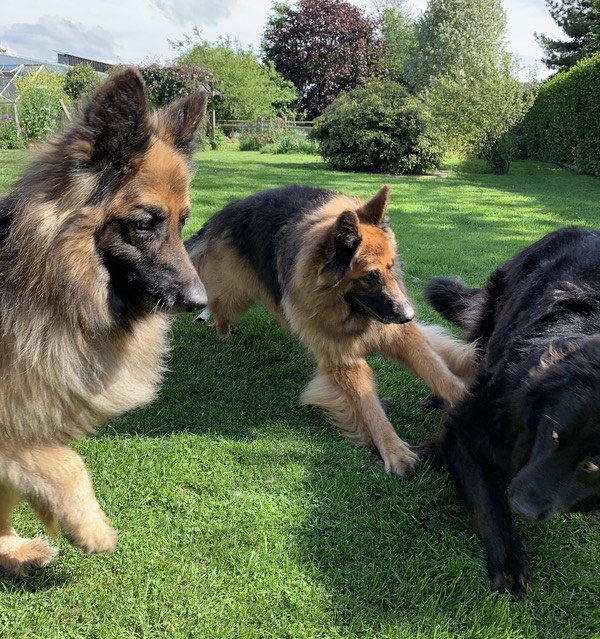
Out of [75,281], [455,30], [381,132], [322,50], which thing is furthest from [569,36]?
[75,281]

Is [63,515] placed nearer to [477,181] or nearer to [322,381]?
[322,381]

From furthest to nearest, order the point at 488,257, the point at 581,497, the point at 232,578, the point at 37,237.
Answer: the point at 488,257 < the point at 232,578 < the point at 581,497 < the point at 37,237

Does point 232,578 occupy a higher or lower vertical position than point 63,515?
lower

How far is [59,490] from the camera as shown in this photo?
6.70 feet

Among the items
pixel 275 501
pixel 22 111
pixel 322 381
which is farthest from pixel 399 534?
pixel 22 111

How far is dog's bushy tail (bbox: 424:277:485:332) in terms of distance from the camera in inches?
175

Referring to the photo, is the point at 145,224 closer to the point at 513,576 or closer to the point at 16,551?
the point at 16,551

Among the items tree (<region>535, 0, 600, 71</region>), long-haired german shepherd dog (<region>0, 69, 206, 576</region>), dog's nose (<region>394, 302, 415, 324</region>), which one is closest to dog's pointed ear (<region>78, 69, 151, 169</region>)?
long-haired german shepherd dog (<region>0, 69, 206, 576</region>)

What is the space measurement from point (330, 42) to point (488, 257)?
156ft

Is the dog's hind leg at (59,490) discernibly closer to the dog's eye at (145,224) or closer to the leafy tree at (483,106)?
the dog's eye at (145,224)

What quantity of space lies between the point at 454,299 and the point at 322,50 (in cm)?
4952

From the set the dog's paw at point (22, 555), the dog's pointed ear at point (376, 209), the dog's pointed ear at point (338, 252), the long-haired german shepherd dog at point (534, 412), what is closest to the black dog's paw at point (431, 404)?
the long-haired german shepherd dog at point (534, 412)

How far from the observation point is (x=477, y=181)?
686 inches

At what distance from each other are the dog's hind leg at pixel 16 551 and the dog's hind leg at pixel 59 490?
0.26 m
